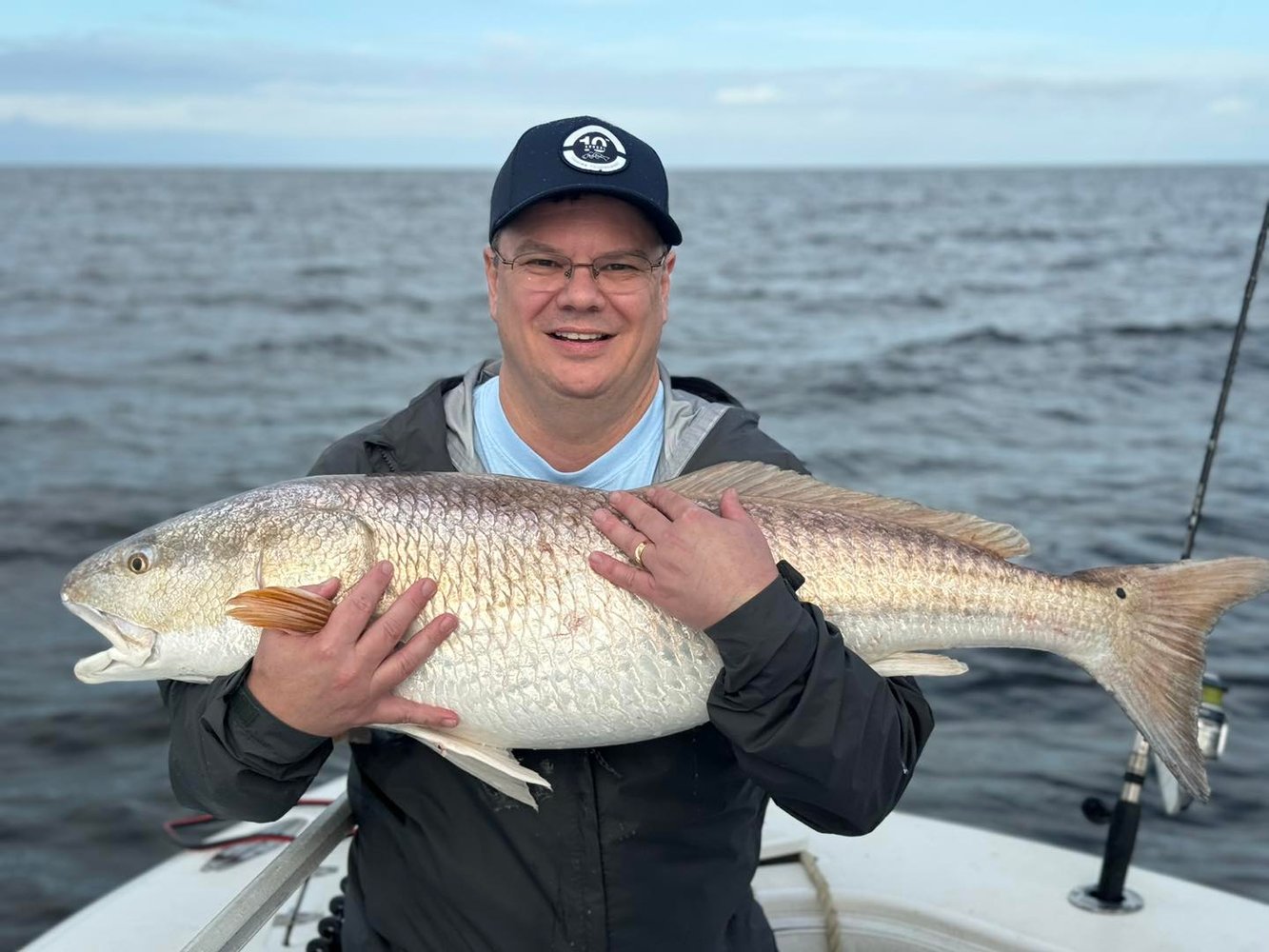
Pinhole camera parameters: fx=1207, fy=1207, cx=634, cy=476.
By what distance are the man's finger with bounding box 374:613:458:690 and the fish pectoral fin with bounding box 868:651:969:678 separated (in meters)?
0.98

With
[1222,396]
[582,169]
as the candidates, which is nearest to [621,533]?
[582,169]

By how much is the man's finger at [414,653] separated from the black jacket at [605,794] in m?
0.21

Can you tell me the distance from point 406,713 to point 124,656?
28.5 inches

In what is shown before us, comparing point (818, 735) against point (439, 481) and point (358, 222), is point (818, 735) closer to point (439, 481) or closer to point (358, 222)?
point (439, 481)

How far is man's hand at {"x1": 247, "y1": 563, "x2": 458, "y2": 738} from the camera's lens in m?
2.38

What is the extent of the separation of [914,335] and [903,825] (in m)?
21.5

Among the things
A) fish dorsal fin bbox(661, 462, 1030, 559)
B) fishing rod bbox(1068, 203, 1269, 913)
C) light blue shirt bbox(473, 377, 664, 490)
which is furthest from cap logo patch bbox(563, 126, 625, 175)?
fishing rod bbox(1068, 203, 1269, 913)

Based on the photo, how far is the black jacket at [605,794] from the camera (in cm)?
237

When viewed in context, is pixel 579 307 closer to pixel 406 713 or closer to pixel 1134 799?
pixel 406 713

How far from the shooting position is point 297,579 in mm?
2641

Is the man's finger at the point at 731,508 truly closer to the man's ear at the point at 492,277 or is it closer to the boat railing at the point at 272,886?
the man's ear at the point at 492,277

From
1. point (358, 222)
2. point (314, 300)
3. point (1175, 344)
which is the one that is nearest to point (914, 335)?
point (1175, 344)

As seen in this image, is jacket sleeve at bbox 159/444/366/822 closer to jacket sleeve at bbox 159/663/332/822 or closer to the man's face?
jacket sleeve at bbox 159/663/332/822

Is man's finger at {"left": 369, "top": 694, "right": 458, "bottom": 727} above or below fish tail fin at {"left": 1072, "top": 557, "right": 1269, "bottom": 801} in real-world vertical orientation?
below
